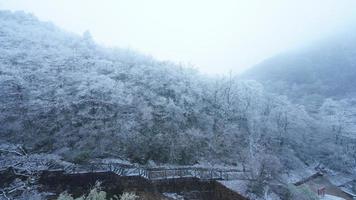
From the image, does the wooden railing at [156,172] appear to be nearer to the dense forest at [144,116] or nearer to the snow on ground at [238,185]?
the snow on ground at [238,185]

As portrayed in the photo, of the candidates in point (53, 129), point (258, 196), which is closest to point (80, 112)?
point (53, 129)

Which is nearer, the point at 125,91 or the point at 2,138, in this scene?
the point at 2,138

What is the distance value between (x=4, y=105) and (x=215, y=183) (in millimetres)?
20778

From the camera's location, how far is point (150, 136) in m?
25.5

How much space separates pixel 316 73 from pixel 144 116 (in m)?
53.8

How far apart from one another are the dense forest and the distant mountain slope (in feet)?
40.0

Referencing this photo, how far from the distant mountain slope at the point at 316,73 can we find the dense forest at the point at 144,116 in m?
12.2

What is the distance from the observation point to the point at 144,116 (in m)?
27.3

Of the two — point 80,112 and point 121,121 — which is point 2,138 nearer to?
point 80,112

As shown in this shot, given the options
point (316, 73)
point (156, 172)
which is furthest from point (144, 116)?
point (316, 73)

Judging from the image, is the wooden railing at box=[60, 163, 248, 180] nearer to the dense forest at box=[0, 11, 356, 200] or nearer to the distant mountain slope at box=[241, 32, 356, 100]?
the dense forest at box=[0, 11, 356, 200]

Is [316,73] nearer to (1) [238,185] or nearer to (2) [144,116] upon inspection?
(2) [144,116]

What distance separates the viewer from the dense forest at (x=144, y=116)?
24062 mm

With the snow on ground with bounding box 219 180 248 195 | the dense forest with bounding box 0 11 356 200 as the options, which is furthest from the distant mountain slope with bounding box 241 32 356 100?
the snow on ground with bounding box 219 180 248 195
